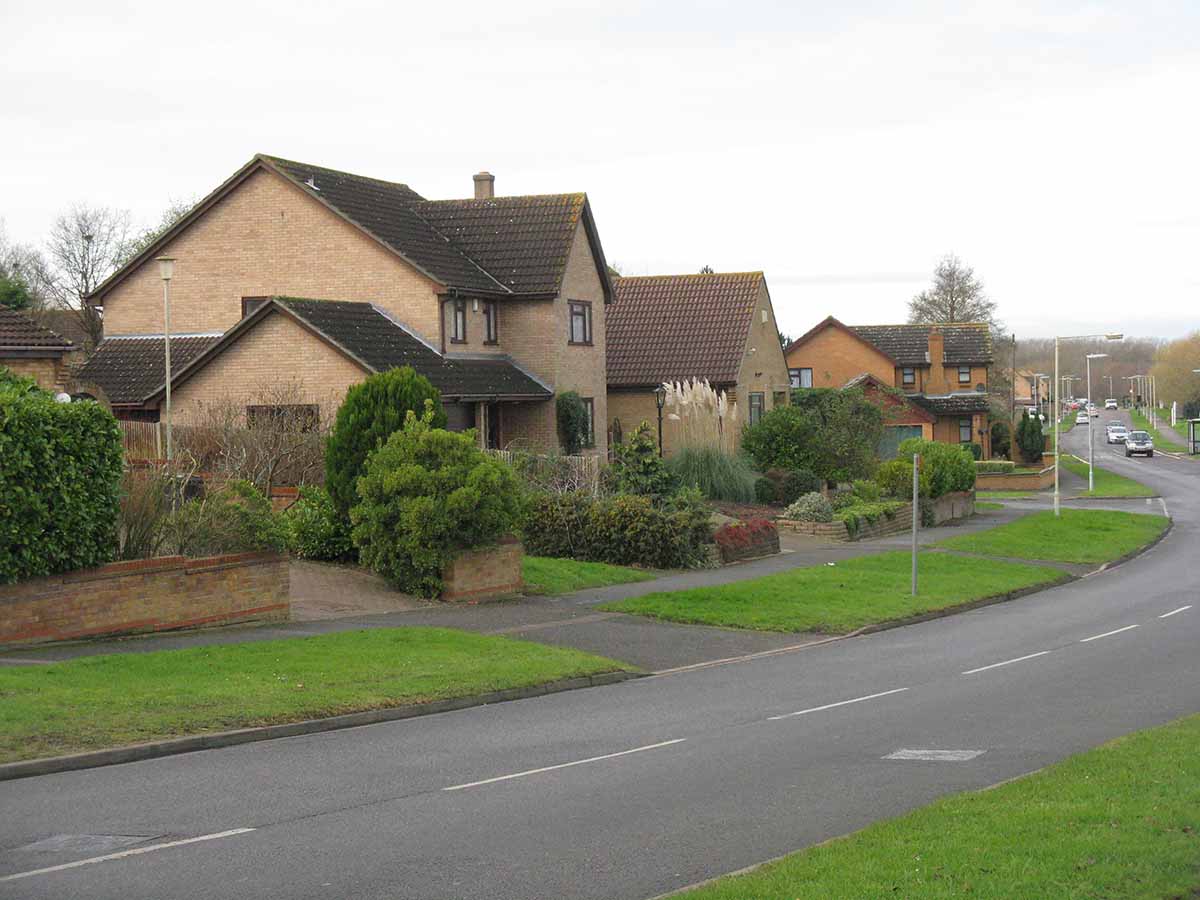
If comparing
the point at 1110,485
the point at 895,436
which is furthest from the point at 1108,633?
the point at 1110,485

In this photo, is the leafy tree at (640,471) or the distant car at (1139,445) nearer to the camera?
the leafy tree at (640,471)

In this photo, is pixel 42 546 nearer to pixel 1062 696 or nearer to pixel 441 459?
pixel 441 459

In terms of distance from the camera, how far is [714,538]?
105ft

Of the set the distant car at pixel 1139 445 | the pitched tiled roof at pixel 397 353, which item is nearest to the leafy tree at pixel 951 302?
the distant car at pixel 1139 445

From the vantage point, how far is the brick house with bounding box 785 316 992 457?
3302 inches

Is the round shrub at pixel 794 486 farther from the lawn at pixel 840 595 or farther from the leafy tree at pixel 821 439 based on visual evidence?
the lawn at pixel 840 595

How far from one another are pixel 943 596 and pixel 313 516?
40.9 ft

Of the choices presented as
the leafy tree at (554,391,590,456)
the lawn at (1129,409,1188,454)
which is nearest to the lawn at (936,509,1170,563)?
the leafy tree at (554,391,590,456)

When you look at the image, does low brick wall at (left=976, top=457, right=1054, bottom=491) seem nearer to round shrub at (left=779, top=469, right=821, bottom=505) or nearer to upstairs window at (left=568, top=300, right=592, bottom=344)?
round shrub at (left=779, top=469, right=821, bottom=505)

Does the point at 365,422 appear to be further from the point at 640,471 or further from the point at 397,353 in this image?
the point at 397,353

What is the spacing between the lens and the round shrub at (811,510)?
39.1 meters

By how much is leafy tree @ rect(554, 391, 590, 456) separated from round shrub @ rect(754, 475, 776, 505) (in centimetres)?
521

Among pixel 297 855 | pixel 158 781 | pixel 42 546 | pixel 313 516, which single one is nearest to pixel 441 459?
pixel 313 516

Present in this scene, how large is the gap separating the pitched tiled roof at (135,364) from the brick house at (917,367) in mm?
48130
